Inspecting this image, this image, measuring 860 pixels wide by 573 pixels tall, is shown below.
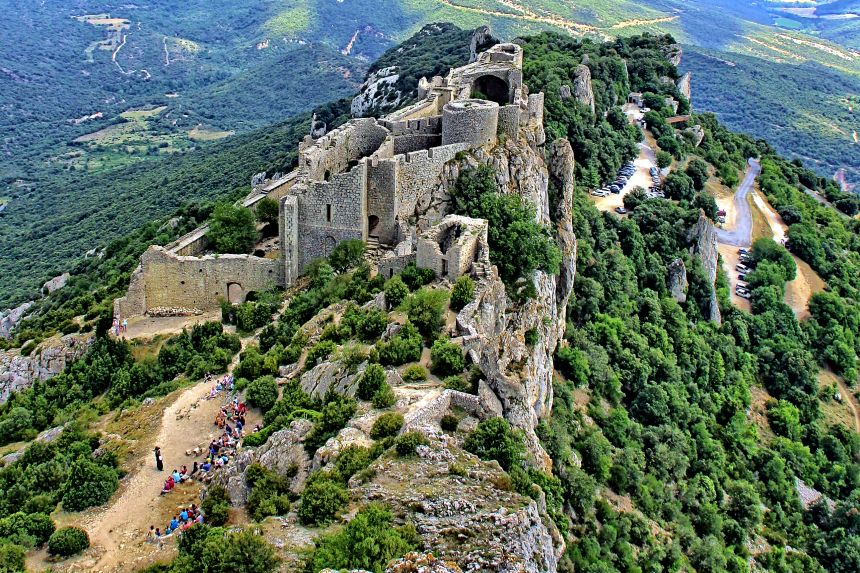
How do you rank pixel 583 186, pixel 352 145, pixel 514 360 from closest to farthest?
pixel 514 360 → pixel 352 145 → pixel 583 186

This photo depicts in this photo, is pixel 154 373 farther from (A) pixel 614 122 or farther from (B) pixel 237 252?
(A) pixel 614 122

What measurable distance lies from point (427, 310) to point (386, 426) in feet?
22.6

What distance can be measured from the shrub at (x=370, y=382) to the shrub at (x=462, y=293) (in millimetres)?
5677

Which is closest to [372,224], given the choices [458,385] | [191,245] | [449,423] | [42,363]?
[191,245]

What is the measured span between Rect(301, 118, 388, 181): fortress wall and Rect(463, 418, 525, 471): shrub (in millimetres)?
19268

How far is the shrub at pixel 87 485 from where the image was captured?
24109 mm

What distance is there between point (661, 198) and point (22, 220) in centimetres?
7956

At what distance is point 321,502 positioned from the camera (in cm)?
1909

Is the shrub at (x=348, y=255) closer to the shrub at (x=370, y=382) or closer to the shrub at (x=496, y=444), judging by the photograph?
the shrub at (x=370, y=382)

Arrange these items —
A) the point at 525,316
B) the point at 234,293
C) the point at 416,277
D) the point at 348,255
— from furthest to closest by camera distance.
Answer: the point at 234,293, the point at 348,255, the point at 525,316, the point at 416,277

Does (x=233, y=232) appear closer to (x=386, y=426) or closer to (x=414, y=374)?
(x=414, y=374)

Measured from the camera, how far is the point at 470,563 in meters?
16.9

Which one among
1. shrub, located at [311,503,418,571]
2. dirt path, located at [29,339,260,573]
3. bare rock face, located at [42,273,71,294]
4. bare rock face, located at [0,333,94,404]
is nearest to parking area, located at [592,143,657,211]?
bare rock face, located at [42,273,71,294]

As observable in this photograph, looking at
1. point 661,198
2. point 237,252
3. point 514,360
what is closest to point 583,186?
point 661,198
